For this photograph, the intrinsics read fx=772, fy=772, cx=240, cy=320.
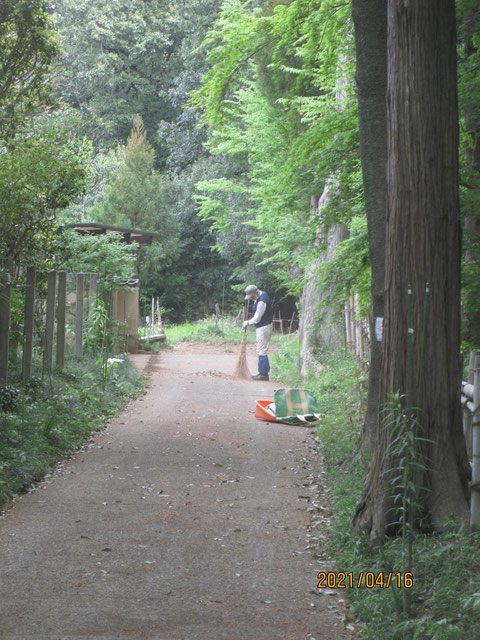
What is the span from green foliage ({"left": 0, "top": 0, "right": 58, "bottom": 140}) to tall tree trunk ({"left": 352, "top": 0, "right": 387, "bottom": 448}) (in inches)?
278

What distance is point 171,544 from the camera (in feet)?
19.7

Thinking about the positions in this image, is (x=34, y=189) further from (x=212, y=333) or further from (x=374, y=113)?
(x=212, y=333)

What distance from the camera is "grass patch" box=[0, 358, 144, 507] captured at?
308 inches

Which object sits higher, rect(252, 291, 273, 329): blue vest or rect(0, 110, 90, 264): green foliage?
rect(0, 110, 90, 264): green foliage

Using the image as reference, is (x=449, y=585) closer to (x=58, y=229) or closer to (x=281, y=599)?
(x=281, y=599)

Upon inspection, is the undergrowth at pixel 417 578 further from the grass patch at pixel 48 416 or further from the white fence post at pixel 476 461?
the grass patch at pixel 48 416

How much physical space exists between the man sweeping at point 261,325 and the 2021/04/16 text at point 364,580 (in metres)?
12.8

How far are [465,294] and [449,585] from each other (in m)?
4.72

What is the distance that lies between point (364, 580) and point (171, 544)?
1703 millimetres

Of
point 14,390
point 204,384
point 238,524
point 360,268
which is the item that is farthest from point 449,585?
point 204,384

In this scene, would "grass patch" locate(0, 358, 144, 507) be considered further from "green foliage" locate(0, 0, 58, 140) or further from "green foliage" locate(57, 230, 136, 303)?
"green foliage" locate(0, 0, 58, 140)

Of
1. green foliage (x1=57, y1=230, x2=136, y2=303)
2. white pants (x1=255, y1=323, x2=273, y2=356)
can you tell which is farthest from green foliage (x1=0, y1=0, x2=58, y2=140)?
white pants (x1=255, y1=323, x2=273, y2=356)

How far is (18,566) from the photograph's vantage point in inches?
211

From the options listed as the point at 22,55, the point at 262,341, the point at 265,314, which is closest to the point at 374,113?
the point at 22,55
